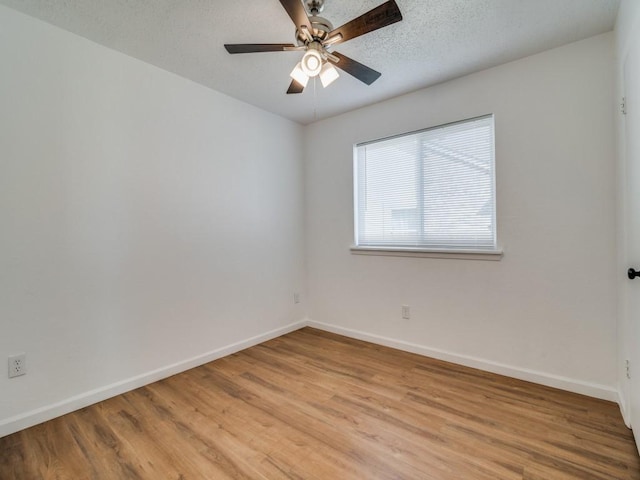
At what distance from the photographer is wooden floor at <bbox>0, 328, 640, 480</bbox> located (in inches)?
60.0

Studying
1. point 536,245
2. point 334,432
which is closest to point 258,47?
point 334,432

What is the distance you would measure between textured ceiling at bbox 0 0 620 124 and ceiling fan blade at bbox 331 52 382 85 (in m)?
0.31

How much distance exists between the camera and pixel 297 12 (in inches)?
Result: 58.1

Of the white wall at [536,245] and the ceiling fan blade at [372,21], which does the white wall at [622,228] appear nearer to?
the white wall at [536,245]

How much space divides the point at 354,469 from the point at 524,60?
2.98 m

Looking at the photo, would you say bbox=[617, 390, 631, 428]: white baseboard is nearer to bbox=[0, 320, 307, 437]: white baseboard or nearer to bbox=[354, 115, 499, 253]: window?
bbox=[354, 115, 499, 253]: window

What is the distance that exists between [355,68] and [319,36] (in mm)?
317

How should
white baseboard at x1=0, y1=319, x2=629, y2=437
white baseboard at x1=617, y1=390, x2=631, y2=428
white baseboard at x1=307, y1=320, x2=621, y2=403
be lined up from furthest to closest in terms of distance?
white baseboard at x1=307, y1=320, x2=621, y2=403 → white baseboard at x1=0, y1=319, x2=629, y2=437 → white baseboard at x1=617, y1=390, x2=631, y2=428

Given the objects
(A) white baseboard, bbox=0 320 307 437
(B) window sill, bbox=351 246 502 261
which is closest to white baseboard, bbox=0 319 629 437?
(A) white baseboard, bbox=0 320 307 437

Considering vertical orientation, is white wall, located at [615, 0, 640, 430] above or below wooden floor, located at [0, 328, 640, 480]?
above

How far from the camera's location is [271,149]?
344 centimetres

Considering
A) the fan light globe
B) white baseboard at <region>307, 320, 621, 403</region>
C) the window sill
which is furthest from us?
the window sill

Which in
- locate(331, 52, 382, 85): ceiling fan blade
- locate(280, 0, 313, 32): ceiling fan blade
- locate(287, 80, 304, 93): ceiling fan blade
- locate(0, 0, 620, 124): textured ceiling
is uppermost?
locate(0, 0, 620, 124): textured ceiling

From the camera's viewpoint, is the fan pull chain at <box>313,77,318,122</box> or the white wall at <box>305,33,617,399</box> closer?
the white wall at <box>305,33,617,399</box>
